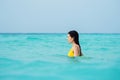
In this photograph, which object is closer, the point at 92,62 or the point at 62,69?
the point at 62,69

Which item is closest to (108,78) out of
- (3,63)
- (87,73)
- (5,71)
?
(87,73)

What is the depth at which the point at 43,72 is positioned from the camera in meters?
5.55

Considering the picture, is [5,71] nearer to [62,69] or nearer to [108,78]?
[62,69]

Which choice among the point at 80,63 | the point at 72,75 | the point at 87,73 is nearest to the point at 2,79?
the point at 72,75

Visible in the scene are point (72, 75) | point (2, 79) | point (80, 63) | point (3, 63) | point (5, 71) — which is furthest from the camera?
point (3, 63)

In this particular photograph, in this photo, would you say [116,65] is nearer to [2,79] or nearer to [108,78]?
[108,78]

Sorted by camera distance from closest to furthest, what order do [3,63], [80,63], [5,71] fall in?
[5,71]
[80,63]
[3,63]

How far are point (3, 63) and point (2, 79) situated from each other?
6.21 ft

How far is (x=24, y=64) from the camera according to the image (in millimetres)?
6395

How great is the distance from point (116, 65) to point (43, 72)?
189cm

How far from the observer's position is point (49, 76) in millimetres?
5219

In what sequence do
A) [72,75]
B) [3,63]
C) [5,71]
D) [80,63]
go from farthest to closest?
[3,63] < [80,63] < [5,71] < [72,75]

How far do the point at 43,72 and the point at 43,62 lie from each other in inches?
48.1

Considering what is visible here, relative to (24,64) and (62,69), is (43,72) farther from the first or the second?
(24,64)
